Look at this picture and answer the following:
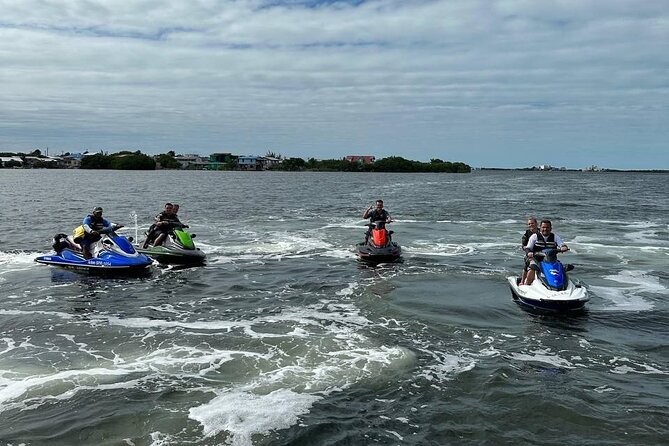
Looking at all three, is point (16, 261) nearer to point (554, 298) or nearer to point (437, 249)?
point (437, 249)

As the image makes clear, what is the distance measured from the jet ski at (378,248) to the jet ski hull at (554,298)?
625 cm

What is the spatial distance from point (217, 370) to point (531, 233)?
8287 mm

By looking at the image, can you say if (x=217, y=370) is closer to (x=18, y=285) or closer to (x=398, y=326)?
(x=398, y=326)

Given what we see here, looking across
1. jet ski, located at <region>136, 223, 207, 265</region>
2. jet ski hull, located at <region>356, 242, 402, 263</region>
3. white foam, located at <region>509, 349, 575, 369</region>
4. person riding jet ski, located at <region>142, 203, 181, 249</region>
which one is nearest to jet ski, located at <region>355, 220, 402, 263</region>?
jet ski hull, located at <region>356, 242, 402, 263</region>

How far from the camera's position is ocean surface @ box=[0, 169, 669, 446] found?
716cm

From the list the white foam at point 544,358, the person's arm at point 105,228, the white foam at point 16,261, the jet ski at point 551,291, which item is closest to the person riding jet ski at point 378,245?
the jet ski at point 551,291

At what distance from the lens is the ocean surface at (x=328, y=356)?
716cm

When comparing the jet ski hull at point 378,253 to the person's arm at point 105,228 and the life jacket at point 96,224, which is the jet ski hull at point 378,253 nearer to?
the person's arm at point 105,228

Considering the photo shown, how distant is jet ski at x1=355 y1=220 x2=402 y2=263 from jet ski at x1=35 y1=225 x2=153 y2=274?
6511 mm

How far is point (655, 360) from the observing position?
31.6 ft

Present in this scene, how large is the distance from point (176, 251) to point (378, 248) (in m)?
6.27

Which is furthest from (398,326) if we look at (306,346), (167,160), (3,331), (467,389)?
(167,160)

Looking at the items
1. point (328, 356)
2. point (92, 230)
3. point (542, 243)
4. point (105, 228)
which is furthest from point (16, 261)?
point (542, 243)

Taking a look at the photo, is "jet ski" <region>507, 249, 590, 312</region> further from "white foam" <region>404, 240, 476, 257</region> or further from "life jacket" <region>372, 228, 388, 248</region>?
"white foam" <region>404, 240, 476, 257</region>
